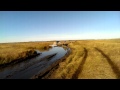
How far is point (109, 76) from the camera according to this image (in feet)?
24.2
